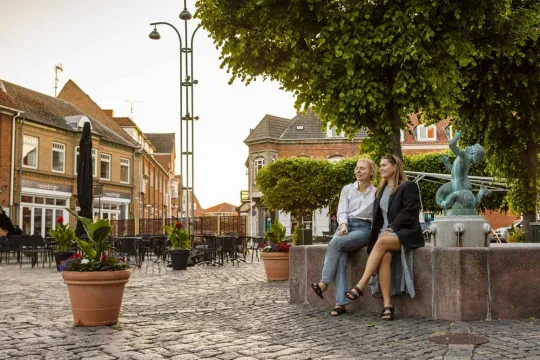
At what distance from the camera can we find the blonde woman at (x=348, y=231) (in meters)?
7.03

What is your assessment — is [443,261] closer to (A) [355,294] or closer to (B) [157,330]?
(A) [355,294]

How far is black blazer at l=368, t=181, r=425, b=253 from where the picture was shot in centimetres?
663

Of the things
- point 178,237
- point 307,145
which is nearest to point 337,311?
point 178,237

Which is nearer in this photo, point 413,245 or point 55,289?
point 413,245

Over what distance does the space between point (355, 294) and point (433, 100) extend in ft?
20.2

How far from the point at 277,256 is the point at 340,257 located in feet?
17.9

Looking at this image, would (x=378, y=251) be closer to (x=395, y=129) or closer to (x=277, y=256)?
(x=395, y=129)

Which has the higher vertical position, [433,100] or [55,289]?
[433,100]

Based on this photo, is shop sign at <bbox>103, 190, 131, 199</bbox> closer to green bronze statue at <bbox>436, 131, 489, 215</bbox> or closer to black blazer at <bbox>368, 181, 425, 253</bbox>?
green bronze statue at <bbox>436, 131, 489, 215</bbox>

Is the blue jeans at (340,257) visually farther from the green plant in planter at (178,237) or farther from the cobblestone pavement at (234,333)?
the green plant in planter at (178,237)

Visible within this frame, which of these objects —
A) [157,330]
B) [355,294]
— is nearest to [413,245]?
[355,294]

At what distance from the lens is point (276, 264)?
41.0 ft

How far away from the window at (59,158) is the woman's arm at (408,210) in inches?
1173

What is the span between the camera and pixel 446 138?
46.1 m
